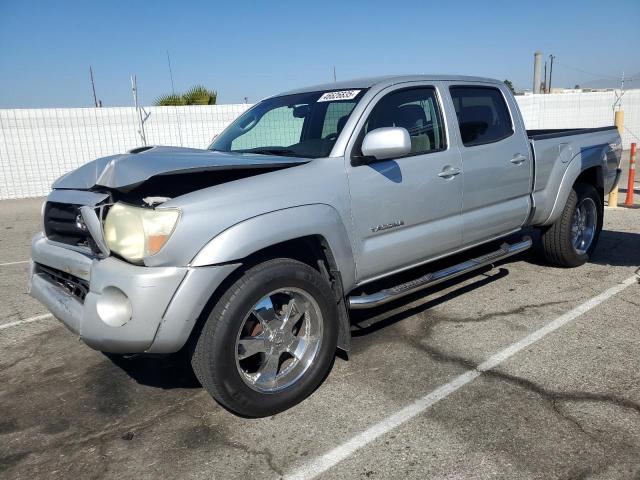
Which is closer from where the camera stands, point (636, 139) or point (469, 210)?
point (469, 210)

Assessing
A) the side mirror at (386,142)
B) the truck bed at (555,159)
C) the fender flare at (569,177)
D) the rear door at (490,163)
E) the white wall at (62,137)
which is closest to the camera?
the side mirror at (386,142)

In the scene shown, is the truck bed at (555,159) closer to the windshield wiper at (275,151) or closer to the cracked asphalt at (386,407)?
the cracked asphalt at (386,407)

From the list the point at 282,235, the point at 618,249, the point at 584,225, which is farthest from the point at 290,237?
the point at 618,249

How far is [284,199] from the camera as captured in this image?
286cm

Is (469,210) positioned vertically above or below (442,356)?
above

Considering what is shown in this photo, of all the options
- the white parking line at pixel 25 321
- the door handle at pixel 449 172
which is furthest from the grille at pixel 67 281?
the door handle at pixel 449 172

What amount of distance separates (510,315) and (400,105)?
6.31ft

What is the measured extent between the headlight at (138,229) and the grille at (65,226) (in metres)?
0.27

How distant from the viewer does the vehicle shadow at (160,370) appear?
3.36m

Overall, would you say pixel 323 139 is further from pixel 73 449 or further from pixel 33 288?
pixel 73 449

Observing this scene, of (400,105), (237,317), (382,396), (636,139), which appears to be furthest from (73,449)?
(636,139)

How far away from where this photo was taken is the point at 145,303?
8.14 feet

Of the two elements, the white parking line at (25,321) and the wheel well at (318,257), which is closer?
the wheel well at (318,257)

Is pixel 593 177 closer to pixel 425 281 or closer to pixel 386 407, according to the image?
pixel 425 281
